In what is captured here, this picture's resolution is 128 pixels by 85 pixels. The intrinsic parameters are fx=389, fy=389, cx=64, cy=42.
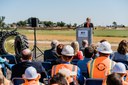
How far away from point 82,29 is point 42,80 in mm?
9113

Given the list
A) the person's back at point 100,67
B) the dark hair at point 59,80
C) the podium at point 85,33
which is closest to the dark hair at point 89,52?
the person's back at point 100,67

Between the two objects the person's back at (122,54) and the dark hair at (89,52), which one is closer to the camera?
the dark hair at (89,52)

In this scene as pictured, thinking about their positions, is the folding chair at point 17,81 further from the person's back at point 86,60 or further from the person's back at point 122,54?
the person's back at point 122,54

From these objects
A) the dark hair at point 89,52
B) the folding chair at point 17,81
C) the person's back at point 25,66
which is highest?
the dark hair at point 89,52

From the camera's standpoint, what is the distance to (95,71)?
6.80m

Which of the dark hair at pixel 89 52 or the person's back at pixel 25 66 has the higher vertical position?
the dark hair at pixel 89 52

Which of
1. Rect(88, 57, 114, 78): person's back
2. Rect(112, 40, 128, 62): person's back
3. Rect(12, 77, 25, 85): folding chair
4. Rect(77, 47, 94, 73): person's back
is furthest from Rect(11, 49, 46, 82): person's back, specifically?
Rect(112, 40, 128, 62): person's back

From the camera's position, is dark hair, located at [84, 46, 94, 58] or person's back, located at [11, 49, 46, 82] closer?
person's back, located at [11, 49, 46, 82]

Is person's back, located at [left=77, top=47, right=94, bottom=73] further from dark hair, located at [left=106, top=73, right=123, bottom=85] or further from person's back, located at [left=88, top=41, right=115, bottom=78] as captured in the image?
dark hair, located at [left=106, top=73, right=123, bottom=85]

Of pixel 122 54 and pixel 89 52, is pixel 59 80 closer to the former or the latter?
pixel 89 52

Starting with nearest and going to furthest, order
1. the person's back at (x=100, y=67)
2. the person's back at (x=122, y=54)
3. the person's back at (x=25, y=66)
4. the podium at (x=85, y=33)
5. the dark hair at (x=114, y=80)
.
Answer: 1. the dark hair at (x=114, y=80)
2. the person's back at (x=100, y=67)
3. the person's back at (x=25, y=66)
4. the person's back at (x=122, y=54)
5. the podium at (x=85, y=33)

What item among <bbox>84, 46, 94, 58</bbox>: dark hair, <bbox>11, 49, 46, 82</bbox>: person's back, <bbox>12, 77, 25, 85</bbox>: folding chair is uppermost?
<bbox>84, 46, 94, 58</bbox>: dark hair

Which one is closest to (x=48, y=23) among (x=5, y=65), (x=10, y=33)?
(x=10, y=33)

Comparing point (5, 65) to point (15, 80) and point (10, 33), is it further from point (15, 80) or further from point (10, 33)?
point (10, 33)
